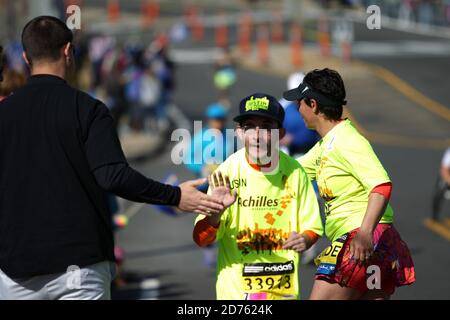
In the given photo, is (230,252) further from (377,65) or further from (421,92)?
(377,65)

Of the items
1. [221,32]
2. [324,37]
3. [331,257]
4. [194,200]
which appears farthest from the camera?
[221,32]

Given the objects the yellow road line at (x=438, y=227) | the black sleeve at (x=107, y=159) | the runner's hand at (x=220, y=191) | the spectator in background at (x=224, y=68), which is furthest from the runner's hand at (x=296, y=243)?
the spectator in background at (x=224, y=68)

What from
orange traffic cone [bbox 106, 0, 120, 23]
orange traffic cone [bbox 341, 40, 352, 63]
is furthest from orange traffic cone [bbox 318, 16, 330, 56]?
orange traffic cone [bbox 106, 0, 120, 23]

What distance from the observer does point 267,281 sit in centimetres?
670

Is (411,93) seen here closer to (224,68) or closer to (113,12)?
(224,68)

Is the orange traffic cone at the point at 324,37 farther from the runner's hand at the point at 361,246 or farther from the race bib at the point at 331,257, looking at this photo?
the runner's hand at the point at 361,246

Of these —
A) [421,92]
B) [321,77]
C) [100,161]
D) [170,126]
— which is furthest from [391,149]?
[100,161]

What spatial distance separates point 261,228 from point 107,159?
1454 mm

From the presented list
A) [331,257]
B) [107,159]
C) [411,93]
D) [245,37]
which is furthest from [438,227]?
[245,37]

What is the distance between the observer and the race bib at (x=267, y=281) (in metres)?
6.69

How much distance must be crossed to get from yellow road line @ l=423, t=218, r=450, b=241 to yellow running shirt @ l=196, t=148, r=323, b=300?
8594mm

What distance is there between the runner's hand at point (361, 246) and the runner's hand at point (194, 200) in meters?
0.86
